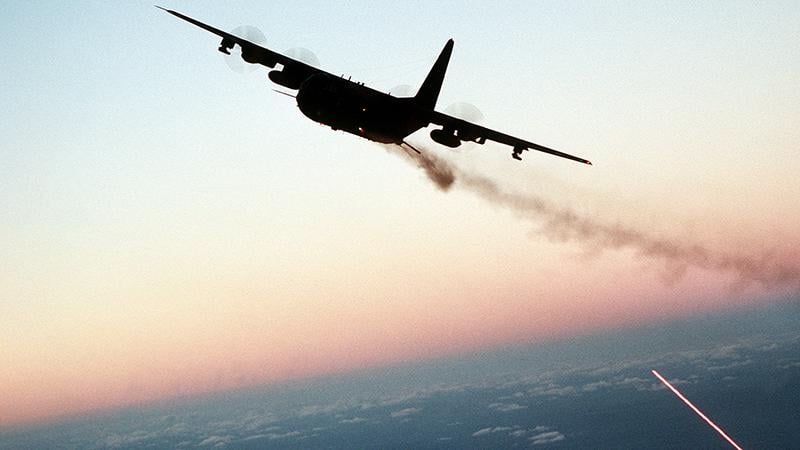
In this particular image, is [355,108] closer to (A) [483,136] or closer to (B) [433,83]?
(B) [433,83]

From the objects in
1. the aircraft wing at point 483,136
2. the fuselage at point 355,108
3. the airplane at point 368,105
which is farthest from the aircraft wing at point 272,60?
the aircraft wing at point 483,136

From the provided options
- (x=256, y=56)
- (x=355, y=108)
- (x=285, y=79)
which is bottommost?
(x=355, y=108)

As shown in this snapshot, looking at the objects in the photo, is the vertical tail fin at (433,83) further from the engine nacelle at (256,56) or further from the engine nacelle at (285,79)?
the engine nacelle at (256,56)

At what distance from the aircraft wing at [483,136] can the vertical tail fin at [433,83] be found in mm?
1856

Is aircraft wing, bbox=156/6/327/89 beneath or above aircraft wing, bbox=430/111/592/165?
above

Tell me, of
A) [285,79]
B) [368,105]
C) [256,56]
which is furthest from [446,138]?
[256,56]

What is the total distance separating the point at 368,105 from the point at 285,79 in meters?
8.63

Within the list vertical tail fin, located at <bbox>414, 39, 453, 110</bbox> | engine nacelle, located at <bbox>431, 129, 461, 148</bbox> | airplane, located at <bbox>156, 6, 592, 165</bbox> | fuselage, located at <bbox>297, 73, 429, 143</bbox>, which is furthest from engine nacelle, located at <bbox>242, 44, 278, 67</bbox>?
engine nacelle, located at <bbox>431, 129, 461, 148</bbox>

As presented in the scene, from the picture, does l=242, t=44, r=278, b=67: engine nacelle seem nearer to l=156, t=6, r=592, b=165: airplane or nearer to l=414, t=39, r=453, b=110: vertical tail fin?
l=156, t=6, r=592, b=165: airplane

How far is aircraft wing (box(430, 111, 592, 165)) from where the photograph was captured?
122ft

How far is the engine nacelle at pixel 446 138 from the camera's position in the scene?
36.8 m

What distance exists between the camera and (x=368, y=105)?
3256 cm

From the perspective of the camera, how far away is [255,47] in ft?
123

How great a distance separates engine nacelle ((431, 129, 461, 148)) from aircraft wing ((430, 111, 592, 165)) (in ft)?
1.46
